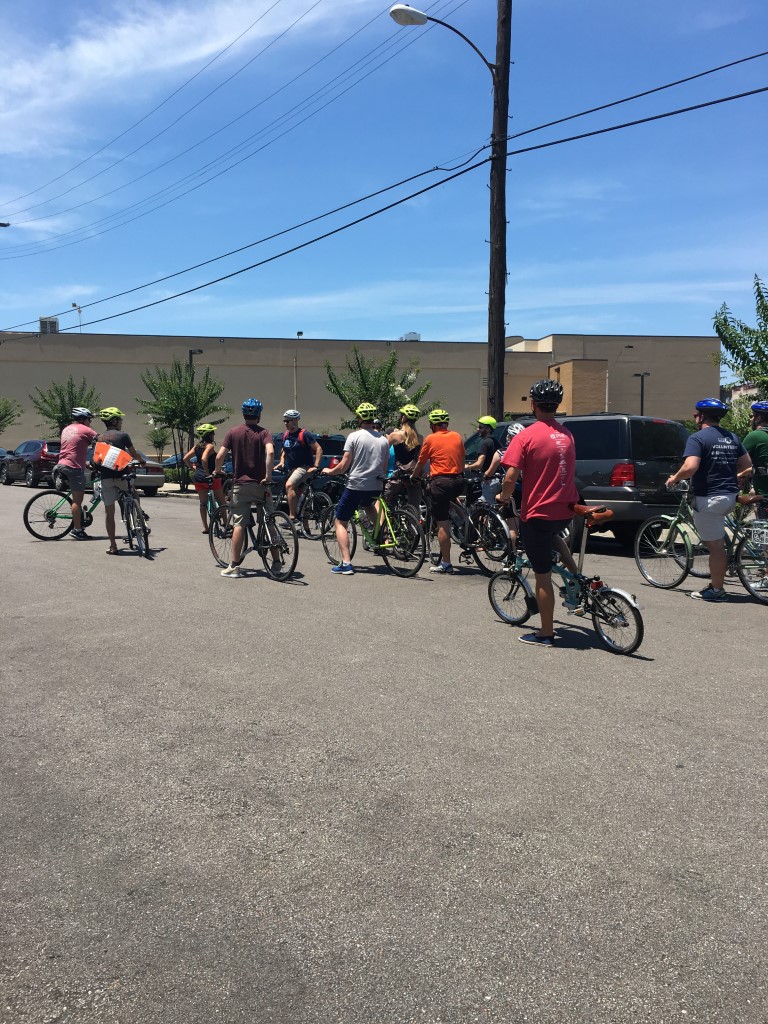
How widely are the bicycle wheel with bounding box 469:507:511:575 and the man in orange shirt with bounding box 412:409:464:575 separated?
12.4 inches

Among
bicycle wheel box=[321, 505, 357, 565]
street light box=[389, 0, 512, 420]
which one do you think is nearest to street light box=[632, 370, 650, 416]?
street light box=[389, 0, 512, 420]

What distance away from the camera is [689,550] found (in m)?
9.62

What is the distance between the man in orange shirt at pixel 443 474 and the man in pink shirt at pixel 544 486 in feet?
11.1

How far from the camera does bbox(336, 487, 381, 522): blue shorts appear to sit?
10.7 meters

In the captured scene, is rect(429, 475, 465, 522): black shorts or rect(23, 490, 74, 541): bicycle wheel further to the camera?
rect(23, 490, 74, 541): bicycle wheel

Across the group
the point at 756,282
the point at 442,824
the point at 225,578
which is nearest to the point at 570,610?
the point at 442,824

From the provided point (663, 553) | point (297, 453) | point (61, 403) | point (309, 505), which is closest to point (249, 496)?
point (297, 453)

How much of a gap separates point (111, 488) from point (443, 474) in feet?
14.9

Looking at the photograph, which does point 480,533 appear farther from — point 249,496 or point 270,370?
point 270,370

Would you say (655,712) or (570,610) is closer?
(655,712)

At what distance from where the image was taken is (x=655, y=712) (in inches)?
210

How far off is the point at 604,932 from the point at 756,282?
14256 millimetres

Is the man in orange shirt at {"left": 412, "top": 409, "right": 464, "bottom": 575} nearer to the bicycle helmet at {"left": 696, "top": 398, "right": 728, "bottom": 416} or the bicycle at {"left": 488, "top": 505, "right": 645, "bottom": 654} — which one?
the bicycle helmet at {"left": 696, "top": 398, "right": 728, "bottom": 416}

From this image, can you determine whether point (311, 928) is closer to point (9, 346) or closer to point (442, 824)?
point (442, 824)
